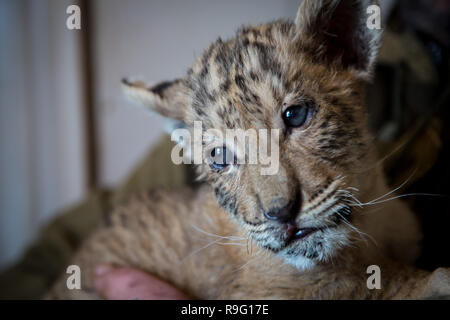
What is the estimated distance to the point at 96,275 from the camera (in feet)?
4.91

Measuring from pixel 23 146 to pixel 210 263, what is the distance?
63.7 inches

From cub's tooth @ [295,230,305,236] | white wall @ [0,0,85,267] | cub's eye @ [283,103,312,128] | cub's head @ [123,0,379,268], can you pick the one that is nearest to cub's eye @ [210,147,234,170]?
cub's head @ [123,0,379,268]

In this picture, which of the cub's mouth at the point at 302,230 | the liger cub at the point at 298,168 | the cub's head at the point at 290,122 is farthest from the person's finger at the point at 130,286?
the cub's mouth at the point at 302,230

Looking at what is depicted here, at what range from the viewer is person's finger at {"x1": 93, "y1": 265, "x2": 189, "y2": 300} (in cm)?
127

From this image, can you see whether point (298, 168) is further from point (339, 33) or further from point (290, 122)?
point (339, 33)

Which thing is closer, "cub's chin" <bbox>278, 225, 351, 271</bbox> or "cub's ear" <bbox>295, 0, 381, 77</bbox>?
"cub's chin" <bbox>278, 225, 351, 271</bbox>

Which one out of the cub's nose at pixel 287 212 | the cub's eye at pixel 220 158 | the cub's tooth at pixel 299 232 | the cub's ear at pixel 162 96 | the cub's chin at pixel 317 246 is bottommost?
the cub's chin at pixel 317 246

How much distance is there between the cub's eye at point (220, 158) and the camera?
1.08 m

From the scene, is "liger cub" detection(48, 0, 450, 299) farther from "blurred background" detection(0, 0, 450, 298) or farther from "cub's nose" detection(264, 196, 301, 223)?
"blurred background" detection(0, 0, 450, 298)

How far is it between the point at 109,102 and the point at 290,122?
146 cm

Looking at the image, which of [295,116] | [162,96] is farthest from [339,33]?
[162,96]

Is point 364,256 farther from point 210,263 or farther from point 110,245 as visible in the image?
point 110,245

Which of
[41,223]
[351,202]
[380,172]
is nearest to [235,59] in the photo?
[351,202]

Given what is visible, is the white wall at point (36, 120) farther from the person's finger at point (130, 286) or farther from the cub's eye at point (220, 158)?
the cub's eye at point (220, 158)
